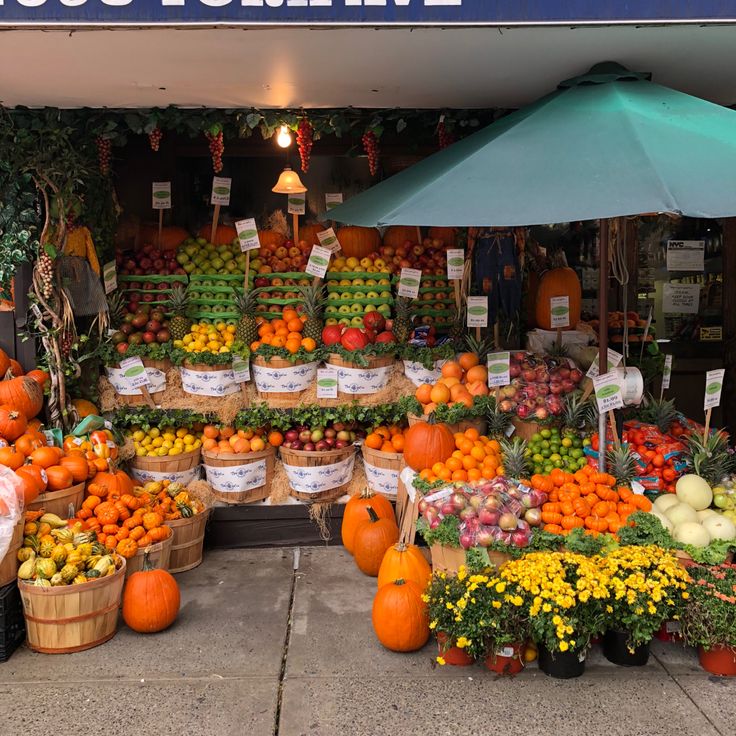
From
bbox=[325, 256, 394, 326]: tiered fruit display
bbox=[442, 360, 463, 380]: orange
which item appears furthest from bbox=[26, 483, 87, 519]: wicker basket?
bbox=[442, 360, 463, 380]: orange

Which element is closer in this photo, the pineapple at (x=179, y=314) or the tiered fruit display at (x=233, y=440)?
A: the tiered fruit display at (x=233, y=440)

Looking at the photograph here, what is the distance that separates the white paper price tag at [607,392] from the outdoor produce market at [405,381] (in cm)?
2

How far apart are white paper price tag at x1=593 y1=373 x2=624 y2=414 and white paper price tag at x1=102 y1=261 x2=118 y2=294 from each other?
4056 millimetres

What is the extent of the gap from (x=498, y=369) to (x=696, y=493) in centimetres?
157

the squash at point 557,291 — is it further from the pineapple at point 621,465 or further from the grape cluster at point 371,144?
the grape cluster at point 371,144

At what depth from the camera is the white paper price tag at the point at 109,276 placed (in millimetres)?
6242

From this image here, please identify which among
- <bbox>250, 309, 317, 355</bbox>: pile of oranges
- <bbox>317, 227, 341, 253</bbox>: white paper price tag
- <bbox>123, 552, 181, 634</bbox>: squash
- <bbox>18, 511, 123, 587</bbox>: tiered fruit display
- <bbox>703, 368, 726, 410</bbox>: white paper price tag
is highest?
<bbox>317, 227, 341, 253</bbox>: white paper price tag

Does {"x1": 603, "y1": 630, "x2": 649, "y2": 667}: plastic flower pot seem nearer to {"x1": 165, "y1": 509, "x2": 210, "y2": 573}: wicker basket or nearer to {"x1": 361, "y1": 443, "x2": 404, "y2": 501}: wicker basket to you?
{"x1": 361, "y1": 443, "x2": 404, "y2": 501}: wicker basket

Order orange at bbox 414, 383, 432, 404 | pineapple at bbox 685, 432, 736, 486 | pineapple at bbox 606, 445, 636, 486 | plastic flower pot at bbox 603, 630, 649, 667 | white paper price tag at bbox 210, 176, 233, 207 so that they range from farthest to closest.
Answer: white paper price tag at bbox 210, 176, 233, 207
orange at bbox 414, 383, 432, 404
pineapple at bbox 685, 432, 736, 486
pineapple at bbox 606, 445, 636, 486
plastic flower pot at bbox 603, 630, 649, 667

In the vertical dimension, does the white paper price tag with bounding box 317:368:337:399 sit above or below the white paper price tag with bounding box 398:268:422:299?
below

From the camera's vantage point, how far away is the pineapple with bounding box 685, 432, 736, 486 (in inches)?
196

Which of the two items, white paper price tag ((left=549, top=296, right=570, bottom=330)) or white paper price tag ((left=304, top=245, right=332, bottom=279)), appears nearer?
white paper price tag ((left=549, top=296, right=570, bottom=330))

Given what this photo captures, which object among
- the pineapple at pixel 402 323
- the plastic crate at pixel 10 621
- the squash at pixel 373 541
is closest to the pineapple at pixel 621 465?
the squash at pixel 373 541

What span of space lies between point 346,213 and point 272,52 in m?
1.05
